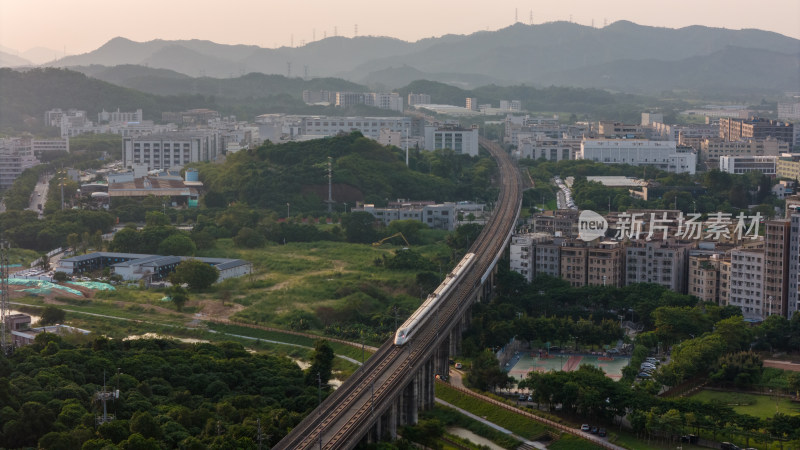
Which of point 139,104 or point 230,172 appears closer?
point 230,172

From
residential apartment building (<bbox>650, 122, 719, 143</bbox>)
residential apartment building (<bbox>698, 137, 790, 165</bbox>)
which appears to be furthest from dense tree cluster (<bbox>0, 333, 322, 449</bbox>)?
residential apartment building (<bbox>650, 122, 719, 143</bbox>)

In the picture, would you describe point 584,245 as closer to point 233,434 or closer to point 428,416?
point 428,416

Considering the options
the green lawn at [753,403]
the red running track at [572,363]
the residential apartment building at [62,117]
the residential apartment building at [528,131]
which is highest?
the residential apartment building at [62,117]

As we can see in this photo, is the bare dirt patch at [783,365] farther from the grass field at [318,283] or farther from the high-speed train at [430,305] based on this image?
the grass field at [318,283]

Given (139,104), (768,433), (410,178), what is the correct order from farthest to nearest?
(139,104) < (410,178) < (768,433)

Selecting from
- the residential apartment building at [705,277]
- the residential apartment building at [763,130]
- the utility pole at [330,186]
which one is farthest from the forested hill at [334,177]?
the residential apartment building at [763,130]

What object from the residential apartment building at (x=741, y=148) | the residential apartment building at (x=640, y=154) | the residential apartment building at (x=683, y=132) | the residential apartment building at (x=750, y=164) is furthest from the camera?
the residential apartment building at (x=683, y=132)

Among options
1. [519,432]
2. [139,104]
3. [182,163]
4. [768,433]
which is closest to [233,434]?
[519,432]

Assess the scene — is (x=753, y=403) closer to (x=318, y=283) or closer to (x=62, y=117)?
(x=318, y=283)
